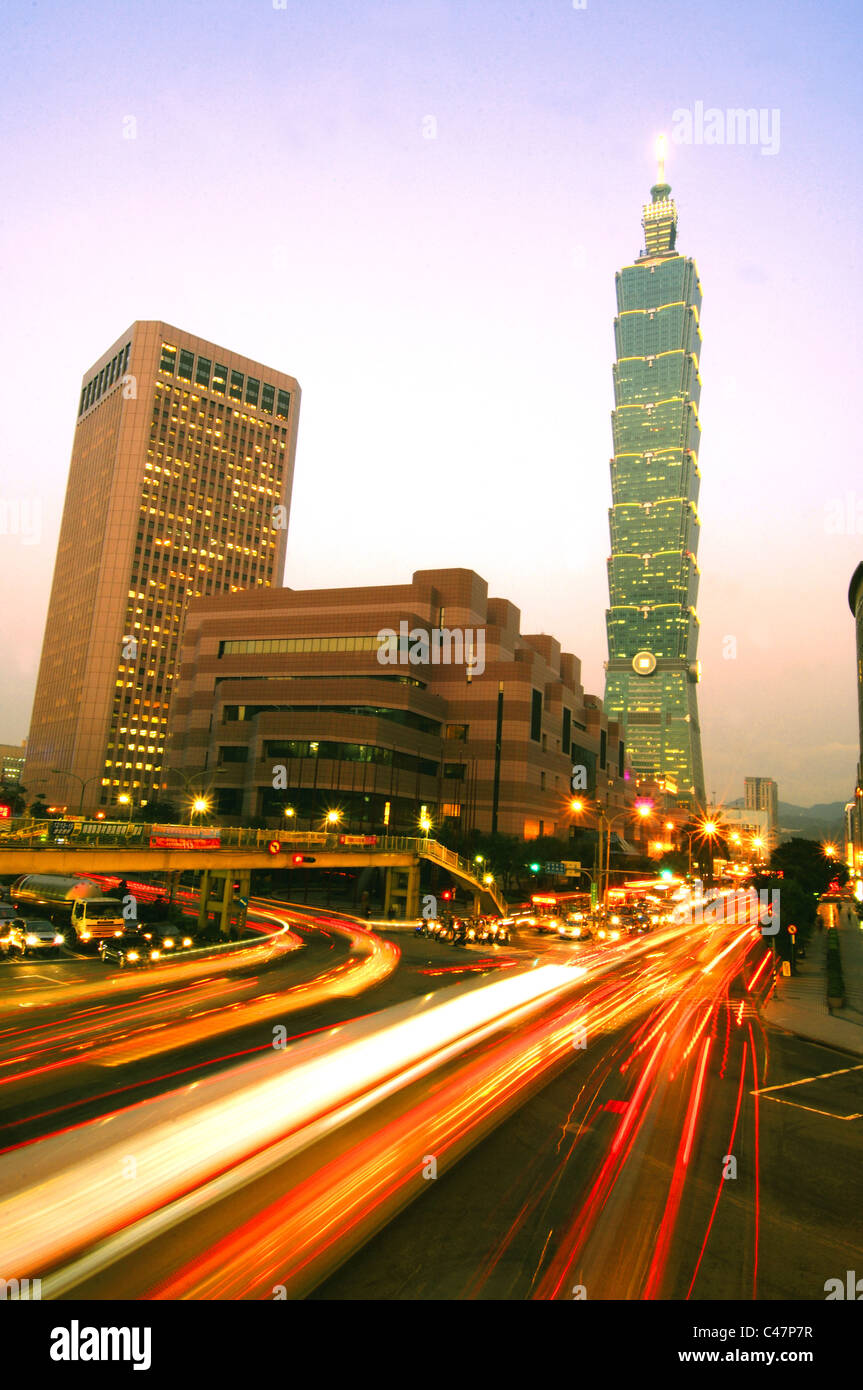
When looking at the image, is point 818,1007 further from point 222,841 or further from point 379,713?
point 379,713

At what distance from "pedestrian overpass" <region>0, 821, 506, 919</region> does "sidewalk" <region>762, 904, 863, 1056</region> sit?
2775 cm

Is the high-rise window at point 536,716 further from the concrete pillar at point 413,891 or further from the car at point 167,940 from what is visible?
the car at point 167,940

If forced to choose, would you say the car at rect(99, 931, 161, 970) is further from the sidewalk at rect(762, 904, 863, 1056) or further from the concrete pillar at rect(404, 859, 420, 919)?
the concrete pillar at rect(404, 859, 420, 919)

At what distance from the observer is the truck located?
129 feet

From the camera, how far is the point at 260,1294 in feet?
29.3

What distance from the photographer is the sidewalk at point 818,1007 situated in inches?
1052

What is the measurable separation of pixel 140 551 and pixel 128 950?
518 ft

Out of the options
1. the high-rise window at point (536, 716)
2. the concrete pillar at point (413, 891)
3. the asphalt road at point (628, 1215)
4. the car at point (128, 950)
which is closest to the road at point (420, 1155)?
the asphalt road at point (628, 1215)

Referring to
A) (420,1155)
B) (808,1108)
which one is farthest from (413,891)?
(420,1155)

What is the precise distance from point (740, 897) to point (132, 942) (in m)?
97.1

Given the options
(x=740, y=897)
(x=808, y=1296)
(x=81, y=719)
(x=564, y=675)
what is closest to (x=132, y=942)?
(x=808, y=1296)

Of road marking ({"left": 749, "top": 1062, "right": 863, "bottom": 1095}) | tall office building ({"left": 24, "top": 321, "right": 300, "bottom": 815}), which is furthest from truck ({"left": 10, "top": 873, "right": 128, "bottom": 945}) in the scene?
tall office building ({"left": 24, "top": 321, "right": 300, "bottom": 815})

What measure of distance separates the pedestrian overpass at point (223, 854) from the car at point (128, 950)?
3.37 metres
